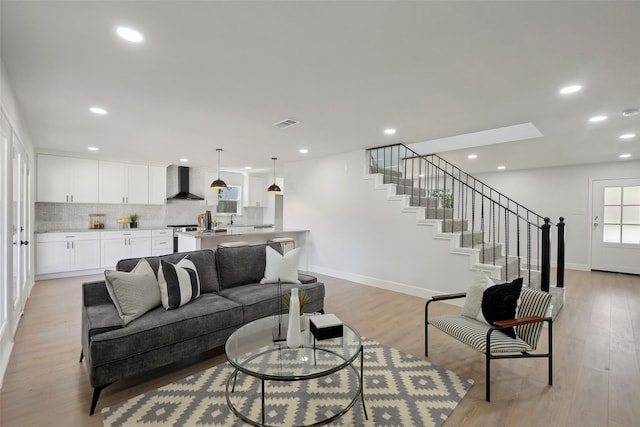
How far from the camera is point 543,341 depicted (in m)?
3.16

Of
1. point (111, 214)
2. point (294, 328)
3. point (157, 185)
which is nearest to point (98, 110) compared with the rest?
point (294, 328)

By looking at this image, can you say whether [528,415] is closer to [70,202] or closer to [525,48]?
[525,48]

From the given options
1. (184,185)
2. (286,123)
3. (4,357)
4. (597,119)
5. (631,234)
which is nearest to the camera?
(4,357)

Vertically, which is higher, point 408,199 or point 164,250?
point 408,199

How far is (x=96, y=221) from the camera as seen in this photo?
22.2 feet

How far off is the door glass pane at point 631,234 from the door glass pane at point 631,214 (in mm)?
107

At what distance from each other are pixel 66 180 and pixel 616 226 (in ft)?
37.9

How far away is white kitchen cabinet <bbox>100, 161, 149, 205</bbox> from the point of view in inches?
259

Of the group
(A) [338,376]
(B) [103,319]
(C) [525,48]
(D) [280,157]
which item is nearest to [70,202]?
(D) [280,157]

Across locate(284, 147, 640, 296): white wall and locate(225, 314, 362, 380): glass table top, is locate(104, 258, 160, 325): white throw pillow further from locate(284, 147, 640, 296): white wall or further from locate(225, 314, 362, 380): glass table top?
locate(284, 147, 640, 296): white wall

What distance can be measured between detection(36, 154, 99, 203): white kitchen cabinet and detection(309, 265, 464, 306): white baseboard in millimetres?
4934

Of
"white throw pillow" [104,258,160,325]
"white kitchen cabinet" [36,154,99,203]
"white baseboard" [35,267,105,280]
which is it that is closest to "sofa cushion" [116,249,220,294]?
"white throw pillow" [104,258,160,325]

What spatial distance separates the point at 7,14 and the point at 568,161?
28.3 feet

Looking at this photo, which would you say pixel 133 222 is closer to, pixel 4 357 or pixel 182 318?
pixel 4 357
